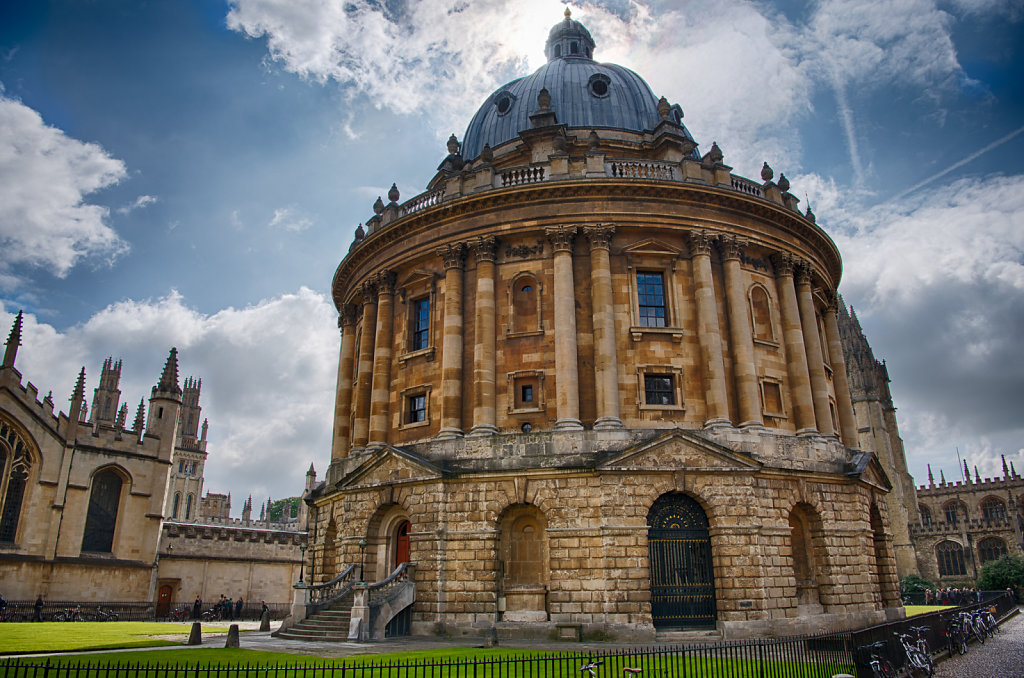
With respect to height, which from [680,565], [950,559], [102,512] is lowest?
[680,565]

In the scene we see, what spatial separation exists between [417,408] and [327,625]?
912 centimetres

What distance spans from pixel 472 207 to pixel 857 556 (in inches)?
763

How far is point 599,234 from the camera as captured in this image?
2712cm

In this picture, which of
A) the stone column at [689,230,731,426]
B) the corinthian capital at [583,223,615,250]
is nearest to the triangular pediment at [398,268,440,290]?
the corinthian capital at [583,223,615,250]

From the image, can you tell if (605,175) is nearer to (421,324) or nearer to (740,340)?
(740,340)

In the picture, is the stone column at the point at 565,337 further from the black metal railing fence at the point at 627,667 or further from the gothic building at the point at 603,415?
the black metal railing fence at the point at 627,667

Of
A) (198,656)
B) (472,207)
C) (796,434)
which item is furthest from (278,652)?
(796,434)

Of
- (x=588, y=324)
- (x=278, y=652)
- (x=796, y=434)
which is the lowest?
(x=278, y=652)

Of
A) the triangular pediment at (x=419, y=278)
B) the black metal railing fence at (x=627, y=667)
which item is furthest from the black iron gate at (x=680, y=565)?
the triangular pediment at (x=419, y=278)

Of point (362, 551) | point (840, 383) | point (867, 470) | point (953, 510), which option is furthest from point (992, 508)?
point (362, 551)

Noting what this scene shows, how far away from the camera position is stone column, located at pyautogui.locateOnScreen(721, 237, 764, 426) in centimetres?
2589

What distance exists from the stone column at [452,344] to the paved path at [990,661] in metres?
16.0

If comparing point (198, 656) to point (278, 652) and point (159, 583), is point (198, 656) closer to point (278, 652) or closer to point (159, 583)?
point (278, 652)

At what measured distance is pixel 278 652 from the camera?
18484mm
